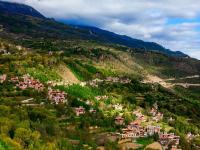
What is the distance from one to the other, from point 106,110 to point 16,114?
32.7m

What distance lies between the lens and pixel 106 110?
132 m

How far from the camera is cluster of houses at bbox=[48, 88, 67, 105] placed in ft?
410

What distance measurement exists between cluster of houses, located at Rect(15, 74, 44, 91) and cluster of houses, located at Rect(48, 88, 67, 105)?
301cm

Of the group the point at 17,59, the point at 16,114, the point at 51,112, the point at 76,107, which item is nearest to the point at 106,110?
the point at 76,107

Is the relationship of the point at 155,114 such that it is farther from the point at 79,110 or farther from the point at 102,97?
the point at 79,110

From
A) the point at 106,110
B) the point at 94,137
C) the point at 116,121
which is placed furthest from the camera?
the point at 106,110

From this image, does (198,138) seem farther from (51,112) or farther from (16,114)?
(16,114)

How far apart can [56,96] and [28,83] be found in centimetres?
1065

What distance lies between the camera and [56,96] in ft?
421

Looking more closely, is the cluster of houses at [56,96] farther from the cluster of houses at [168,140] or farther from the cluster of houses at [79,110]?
the cluster of houses at [168,140]

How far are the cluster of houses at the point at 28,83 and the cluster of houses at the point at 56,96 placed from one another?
3.01 m

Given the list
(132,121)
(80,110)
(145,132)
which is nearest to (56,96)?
(80,110)

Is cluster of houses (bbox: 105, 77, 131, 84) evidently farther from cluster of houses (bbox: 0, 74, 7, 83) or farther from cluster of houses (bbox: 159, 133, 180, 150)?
cluster of houses (bbox: 159, 133, 180, 150)

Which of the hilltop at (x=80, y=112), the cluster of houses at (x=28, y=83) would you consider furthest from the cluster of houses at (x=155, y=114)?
the cluster of houses at (x=28, y=83)
